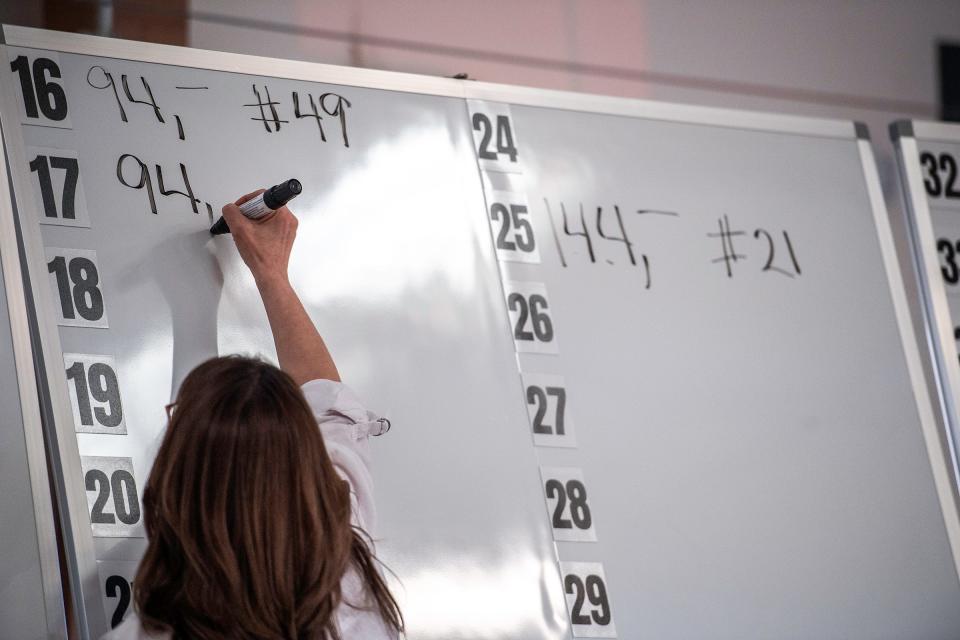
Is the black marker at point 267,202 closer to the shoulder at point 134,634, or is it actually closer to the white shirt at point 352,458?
the white shirt at point 352,458

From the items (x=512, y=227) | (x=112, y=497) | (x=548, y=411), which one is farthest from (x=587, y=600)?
(x=112, y=497)

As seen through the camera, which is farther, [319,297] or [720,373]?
[720,373]

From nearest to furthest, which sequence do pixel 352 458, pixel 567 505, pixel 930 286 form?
pixel 352 458 → pixel 567 505 → pixel 930 286

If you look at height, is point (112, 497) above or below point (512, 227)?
below

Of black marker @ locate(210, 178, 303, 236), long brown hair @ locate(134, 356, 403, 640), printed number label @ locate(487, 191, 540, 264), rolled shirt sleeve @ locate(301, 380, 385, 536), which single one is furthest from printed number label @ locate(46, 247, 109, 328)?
printed number label @ locate(487, 191, 540, 264)

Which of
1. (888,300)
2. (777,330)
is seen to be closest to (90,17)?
(777,330)

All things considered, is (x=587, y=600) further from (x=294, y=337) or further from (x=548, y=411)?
(x=294, y=337)

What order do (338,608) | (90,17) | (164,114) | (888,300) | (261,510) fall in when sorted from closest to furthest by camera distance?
(261,510)
(338,608)
(164,114)
(90,17)
(888,300)

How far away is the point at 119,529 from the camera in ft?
4.81

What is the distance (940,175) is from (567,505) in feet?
3.20

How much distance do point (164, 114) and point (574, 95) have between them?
2.14 feet

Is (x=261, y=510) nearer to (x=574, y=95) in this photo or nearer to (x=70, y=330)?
(x=70, y=330)

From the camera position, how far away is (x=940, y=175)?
2.20 meters

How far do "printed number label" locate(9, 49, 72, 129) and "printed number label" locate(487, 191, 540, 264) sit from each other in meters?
0.62
